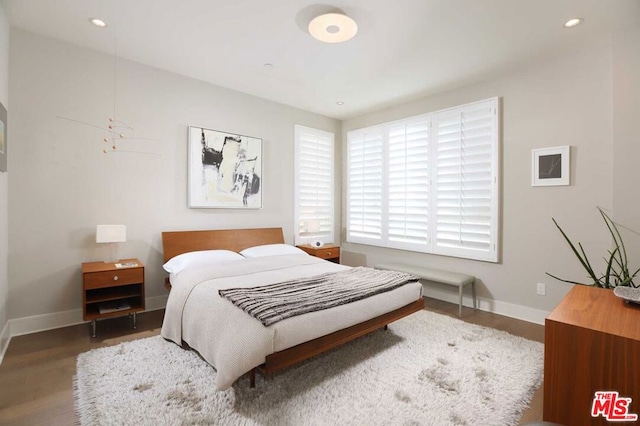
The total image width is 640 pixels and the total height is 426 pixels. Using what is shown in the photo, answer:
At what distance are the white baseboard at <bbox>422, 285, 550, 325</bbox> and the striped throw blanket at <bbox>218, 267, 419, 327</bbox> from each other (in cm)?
130

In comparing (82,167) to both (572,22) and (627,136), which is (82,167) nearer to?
(572,22)

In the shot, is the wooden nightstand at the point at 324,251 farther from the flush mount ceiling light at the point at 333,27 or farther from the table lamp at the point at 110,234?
the flush mount ceiling light at the point at 333,27

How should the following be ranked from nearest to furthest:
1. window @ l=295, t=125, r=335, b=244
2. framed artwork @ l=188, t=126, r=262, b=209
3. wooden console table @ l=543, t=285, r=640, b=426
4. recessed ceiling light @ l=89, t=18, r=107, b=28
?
wooden console table @ l=543, t=285, r=640, b=426 → recessed ceiling light @ l=89, t=18, r=107, b=28 → framed artwork @ l=188, t=126, r=262, b=209 → window @ l=295, t=125, r=335, b=244

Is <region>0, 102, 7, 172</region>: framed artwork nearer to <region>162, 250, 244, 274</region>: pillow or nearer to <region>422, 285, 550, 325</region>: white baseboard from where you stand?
<region>162, 250, 244, 274</region>: pillow

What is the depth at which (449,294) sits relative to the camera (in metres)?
4.00

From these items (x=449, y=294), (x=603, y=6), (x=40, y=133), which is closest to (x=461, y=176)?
(x=449, y=294)

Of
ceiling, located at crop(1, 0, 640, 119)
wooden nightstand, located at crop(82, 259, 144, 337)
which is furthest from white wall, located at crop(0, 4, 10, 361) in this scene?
wooden nightstand, located at crop(82, 259, 144, 337)

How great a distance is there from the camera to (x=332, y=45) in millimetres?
2914

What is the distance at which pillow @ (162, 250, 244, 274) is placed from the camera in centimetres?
311

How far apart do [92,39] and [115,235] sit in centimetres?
187

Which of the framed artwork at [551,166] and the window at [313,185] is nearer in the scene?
the framed artwork at [551,166]

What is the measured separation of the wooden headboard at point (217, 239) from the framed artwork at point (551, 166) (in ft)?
10.5

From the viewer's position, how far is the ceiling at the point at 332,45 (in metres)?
2.37

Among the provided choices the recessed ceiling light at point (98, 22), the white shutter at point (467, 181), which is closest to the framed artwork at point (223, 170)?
the recessed ceiling light at point (98, 22)
